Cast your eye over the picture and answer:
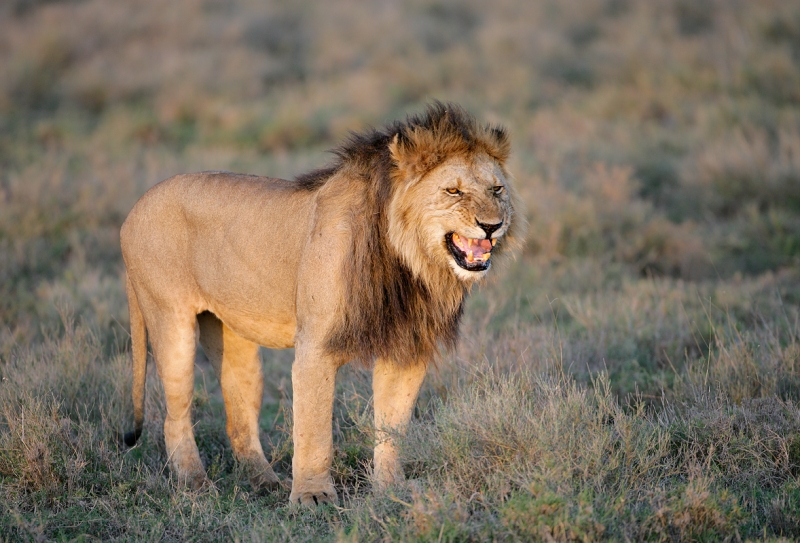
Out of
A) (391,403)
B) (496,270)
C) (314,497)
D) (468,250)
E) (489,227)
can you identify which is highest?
(489,227)

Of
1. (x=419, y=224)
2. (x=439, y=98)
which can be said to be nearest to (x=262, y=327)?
(x=419, y=224)

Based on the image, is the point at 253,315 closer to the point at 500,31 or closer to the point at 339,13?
the point at 500,31

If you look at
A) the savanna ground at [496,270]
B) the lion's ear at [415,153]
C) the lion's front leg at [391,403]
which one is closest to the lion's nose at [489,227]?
the lion's ear at [415,153]

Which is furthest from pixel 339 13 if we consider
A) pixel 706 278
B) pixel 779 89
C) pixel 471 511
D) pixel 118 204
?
pixel 471 511

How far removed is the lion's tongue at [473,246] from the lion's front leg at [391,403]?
2.20ft

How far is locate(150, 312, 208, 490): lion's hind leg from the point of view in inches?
176

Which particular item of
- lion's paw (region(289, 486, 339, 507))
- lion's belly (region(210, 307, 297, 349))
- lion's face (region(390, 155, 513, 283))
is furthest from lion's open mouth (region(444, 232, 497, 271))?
lion's paw (region(289, 486, 339, 507))

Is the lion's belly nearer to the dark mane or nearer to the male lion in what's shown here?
the male lion

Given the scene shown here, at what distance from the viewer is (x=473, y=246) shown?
373 centimetres

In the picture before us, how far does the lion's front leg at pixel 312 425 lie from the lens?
3822 millimetres

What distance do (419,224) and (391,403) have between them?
38.2 inches

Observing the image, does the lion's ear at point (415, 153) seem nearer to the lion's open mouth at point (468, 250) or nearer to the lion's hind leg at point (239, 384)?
the lion's open mouth at point (468, 250)

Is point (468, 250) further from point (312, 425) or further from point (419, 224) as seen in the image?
point (312, 425)

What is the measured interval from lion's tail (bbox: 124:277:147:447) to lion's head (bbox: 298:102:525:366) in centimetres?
142
